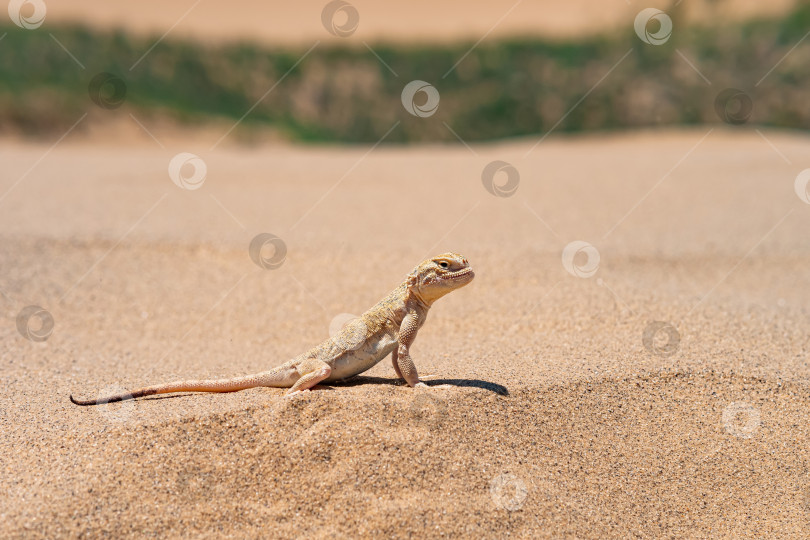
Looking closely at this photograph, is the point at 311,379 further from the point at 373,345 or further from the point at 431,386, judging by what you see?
the point at 431,386

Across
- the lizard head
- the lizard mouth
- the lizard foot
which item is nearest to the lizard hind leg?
the lizard foot

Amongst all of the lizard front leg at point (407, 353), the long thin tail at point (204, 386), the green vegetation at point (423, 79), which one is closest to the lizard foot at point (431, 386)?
the lizard front leg at point (407, 353)

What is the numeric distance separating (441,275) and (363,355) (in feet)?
2.14

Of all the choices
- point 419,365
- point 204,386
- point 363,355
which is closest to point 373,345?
point 363,355

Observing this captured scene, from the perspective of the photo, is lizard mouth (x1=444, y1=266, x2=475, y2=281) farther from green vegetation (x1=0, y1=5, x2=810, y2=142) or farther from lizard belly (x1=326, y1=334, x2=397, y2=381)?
green vegetation (x1=0, y1=5, x2=810, y2=142)

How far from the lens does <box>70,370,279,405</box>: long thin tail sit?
4.23 metres

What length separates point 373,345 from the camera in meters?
4.24

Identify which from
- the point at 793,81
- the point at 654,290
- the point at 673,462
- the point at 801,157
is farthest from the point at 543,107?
the point at 673,462

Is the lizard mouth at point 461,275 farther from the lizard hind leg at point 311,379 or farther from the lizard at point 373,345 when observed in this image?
the lizard hind leg at point 311,379

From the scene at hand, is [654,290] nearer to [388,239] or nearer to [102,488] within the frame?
[388,239]

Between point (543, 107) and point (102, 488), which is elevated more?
point (543, 107)

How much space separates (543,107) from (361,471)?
19974 mm

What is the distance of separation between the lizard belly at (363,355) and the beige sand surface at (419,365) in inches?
5.3

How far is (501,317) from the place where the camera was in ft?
20.0
